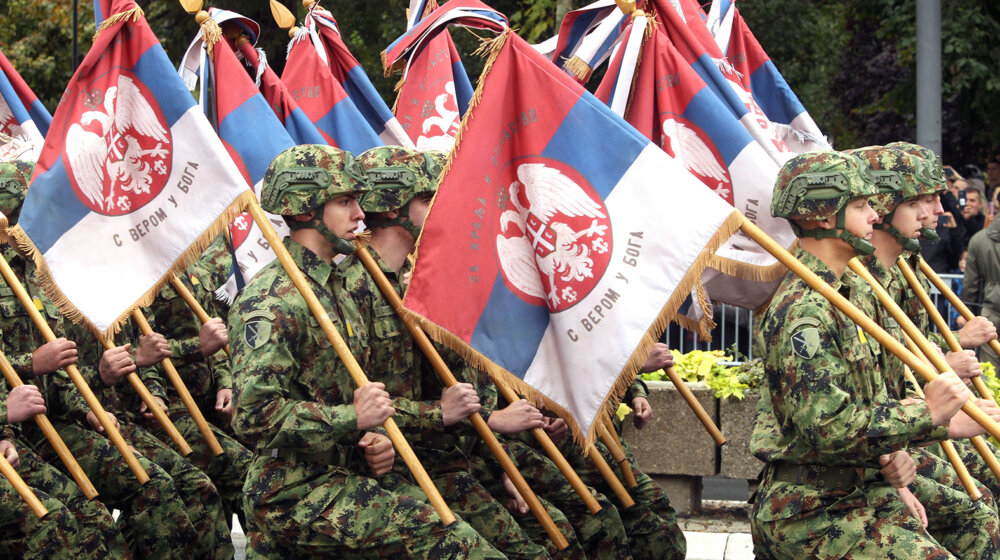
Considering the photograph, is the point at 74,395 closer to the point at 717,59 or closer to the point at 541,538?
the point at 541,538

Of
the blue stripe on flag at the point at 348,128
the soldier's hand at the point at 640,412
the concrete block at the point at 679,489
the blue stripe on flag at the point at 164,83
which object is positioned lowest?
the concrete block at the point at 679,489

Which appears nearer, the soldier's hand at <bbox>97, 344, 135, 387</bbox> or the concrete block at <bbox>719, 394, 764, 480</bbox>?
the soldier's hand at <bbox>97, 344, 135, 387</bbox>

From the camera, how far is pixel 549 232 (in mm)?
6230

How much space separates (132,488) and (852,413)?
367 centimetres

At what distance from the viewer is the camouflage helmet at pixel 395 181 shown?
6.59m

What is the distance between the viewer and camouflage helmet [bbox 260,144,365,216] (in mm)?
5980

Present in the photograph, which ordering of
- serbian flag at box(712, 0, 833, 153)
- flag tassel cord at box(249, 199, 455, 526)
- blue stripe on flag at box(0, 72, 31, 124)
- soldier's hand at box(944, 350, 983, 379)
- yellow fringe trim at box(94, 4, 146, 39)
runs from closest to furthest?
flag tassel cord at box(249, 199, 455, 526), soldier's hand at box(944, 350, 983, 379), yellow fringe trim at box(94, 4, 146, 39), serbian flag at box(712, 0, 833, 153), blue stripe on flag at box(0, 72, 31, 124)

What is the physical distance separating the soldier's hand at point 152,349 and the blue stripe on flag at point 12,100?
236 cm

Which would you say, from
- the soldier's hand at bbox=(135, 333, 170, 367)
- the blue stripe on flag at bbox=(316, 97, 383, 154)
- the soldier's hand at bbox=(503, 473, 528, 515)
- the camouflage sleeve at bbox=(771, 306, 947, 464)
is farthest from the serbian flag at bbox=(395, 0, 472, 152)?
the camouflage sleeve at bbox=(771, 306, 947, 464)

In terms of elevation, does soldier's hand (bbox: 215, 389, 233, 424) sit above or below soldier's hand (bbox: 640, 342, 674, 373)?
above

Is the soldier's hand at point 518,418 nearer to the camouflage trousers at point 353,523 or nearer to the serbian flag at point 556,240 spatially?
the serbian flag at point 556,240

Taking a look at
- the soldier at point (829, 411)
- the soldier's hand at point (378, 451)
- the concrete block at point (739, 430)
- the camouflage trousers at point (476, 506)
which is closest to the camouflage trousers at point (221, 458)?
the camouflage trousers at point (476, 506)

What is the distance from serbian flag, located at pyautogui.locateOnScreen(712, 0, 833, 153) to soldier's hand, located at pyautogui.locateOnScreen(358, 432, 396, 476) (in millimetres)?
4112

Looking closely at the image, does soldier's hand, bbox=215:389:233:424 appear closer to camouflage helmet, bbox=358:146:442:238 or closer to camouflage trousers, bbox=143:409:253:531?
camouflage trousers, bbox=143:409:253:531
